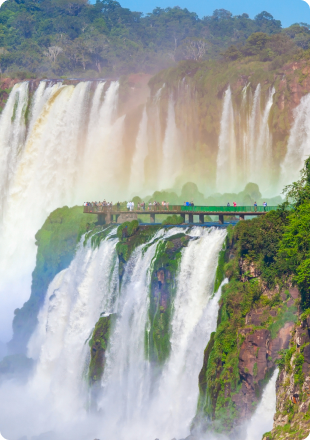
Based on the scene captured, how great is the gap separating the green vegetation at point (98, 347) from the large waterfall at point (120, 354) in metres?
0.44

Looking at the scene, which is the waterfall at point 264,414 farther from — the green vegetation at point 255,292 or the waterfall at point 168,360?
the waterfall at point 168,360

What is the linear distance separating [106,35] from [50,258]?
63.9m

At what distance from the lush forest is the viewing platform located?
46.5m

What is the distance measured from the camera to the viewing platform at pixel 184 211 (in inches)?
1667

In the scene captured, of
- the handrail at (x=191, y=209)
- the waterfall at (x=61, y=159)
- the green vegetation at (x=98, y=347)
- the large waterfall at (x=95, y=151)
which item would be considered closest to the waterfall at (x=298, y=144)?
the large waterfall at (x=95, y=151)

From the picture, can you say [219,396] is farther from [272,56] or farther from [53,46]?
[53,46]

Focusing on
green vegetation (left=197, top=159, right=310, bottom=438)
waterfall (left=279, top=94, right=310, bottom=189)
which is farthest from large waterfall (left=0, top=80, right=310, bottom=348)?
green vegetation (left=197, top=159, right=310, bottom=438)

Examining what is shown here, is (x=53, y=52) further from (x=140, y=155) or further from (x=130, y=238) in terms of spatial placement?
(x=130, y=238)

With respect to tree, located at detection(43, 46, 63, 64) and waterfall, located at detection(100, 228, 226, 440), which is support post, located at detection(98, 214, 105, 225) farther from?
tree, located at detection(43, 46, 63, 64)

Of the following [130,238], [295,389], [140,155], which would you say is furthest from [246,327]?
[140,155]

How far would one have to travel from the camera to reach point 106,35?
114m

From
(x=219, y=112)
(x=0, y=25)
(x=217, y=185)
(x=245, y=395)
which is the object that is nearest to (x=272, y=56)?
(x=219, y=112)

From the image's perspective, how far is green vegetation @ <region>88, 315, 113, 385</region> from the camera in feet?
131

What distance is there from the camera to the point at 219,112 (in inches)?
2557
